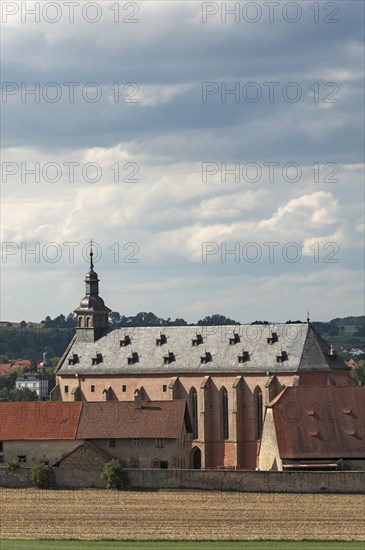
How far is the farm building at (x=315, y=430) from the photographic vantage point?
91.4 meters

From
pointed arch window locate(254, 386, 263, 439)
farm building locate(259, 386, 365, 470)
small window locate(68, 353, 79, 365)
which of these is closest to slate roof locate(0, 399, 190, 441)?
farm building locate(259, 386, 365, 470)

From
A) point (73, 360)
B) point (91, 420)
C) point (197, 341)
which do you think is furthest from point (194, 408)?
point (91, 420)

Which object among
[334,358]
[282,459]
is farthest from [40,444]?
[334,358]

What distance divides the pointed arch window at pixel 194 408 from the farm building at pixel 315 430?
1373cm

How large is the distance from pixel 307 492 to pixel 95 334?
3824 cm

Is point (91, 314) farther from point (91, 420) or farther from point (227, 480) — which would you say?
point (227, 480)

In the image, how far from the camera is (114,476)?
87.1 meters

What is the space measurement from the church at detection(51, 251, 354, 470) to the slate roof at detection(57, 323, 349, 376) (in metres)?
0.07

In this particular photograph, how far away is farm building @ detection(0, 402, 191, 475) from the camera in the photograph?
9400 cm

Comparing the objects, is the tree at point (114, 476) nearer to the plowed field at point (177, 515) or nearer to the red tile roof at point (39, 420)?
the plowed field at point (177, 515)

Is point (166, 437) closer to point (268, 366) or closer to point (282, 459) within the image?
point (282, 459)

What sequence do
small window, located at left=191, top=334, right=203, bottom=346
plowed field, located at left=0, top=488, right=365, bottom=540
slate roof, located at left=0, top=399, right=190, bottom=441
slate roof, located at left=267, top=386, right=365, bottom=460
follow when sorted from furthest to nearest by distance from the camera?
small window, located at left=191, top=334, right=203, bottom=346 < slate roof, located at left=0, top=399, right=190, bottom=441 < slate roof, located at left=267, top=386, right=365, bottom=460 < plowed field, located at left=0, top=488, right=365, bottom=540

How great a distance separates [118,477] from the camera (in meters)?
87.2

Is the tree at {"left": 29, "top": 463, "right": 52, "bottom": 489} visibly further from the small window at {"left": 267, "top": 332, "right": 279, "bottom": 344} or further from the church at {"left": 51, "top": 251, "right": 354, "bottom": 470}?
the small window at {"left": 267, "top": 332, "right": 279, "bottom": 344}
